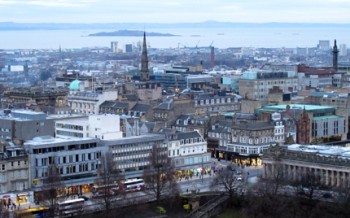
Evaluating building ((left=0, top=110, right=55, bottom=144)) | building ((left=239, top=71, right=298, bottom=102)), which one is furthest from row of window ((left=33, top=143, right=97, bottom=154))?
building ((left=239, top=71, right=298, bottom=102))

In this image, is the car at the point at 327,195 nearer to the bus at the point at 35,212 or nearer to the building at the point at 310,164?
the building at the point at 310,164

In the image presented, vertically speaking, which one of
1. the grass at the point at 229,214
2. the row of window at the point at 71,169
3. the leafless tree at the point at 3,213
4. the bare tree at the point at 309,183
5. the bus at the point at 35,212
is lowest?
the grass at the point at 229,214

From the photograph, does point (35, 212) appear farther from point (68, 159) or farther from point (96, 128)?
point (96, 128)

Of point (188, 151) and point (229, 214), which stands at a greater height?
point (188, 151)

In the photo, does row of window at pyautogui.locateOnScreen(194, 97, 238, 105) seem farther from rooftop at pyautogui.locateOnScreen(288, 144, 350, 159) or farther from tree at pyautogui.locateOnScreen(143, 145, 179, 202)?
tree at pyautogui.locateOnScreen(143, 145, 179, 202)

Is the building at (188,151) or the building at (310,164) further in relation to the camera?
the building at (188,151)

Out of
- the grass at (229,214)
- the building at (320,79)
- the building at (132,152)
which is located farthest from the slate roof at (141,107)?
the building at (320,79)

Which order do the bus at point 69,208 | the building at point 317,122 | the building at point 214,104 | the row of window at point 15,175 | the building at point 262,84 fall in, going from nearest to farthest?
the bus at point 69,208, the row of window at point 15,175, the building at point 317,122, the building at point 214,104, the building at point 262,84

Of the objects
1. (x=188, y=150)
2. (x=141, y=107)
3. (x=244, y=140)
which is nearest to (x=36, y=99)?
(x=141, y=107)
